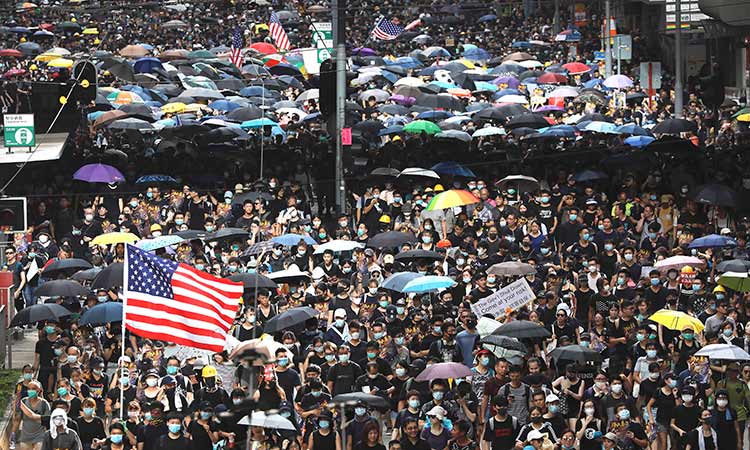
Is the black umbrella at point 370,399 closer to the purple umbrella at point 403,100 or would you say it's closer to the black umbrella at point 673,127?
the black umbrella at point 673,127

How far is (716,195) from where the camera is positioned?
3180 centimetres

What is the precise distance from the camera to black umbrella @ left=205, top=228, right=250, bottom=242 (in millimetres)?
30684

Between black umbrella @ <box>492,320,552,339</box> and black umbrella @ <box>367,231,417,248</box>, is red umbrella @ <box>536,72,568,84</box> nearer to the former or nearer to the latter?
black umbrella @ <box>367,231,417,248</box>

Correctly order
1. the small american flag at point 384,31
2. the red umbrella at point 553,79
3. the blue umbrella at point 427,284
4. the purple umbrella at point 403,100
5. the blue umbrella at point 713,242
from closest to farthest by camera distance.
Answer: the blue umbrella at point 427,284
the blue umbrella at point 713,242
the purple umbrella at point 403,100
the red umbrella at point 553,79
the small american flag at point 384,31

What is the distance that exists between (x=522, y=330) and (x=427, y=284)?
285 cm

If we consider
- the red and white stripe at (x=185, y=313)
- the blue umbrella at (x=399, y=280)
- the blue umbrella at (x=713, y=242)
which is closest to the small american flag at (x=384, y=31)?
the blue umbrella at (x=713, y=242)

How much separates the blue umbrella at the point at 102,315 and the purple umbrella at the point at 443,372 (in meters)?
5.30

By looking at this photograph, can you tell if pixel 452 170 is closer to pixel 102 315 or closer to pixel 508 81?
pixel 102 315

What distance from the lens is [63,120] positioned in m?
38.5

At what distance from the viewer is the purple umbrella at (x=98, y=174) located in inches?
1390

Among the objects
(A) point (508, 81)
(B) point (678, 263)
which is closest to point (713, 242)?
(B) point (678, 263)

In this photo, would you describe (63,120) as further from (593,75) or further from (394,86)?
(593,75)

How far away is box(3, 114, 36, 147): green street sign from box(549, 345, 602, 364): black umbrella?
52.2ft

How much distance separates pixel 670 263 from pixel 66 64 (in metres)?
28.8
